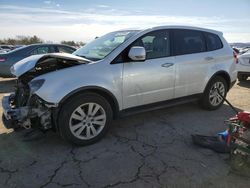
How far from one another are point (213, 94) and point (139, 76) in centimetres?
211

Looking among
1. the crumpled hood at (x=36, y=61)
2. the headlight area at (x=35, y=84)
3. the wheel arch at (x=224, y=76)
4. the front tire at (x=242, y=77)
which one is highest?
the crumpled hood at (x=36, y=61)

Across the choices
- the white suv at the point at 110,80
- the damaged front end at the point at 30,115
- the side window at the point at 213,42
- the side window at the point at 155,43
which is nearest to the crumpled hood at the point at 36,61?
the white suv at the point at 110,80

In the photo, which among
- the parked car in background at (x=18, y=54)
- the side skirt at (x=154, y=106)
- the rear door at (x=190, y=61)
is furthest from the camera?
the parked car in background at (x=18, y=54)

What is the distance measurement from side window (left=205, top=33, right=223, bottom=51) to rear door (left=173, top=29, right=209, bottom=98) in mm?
120

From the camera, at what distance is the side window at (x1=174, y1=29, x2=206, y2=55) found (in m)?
4.72

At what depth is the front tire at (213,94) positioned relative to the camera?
5.30 meters

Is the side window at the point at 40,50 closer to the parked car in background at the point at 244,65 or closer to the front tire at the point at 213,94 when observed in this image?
the front tire at the point at 213,94

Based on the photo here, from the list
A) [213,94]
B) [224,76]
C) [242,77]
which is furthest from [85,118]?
[242,77]

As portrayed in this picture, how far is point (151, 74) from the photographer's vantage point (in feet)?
14.0

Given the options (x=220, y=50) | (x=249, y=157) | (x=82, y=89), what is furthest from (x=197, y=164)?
(x=220, y=50)

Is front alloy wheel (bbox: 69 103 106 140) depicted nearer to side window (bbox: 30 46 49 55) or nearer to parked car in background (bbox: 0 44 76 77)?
parked car in background (bbox: 0 44 76 77)

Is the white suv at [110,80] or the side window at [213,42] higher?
the side window at [213,42]

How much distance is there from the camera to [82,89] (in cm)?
360

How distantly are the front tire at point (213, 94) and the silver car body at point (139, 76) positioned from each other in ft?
0.58
